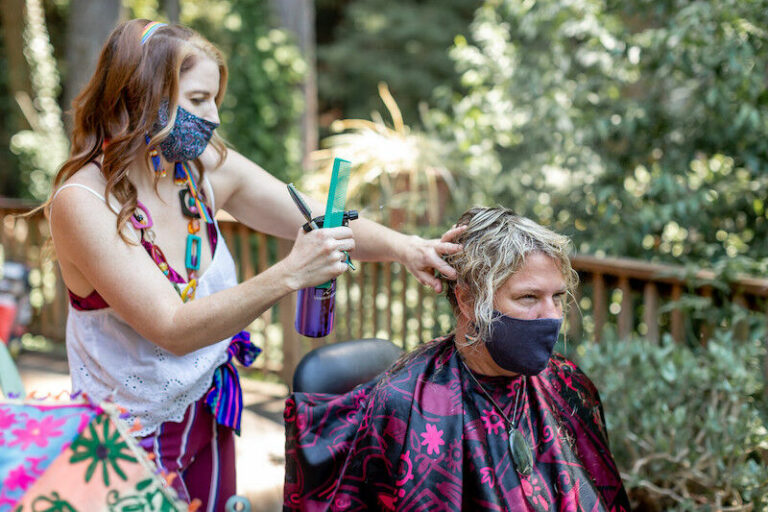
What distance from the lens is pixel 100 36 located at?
6.91 metres

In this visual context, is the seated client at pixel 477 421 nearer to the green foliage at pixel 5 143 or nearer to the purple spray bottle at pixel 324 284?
the purple spray bottle at pixel 324 284

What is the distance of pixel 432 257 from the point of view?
5.78 feet

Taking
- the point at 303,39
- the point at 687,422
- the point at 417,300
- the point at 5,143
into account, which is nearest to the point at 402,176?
the point at 417,300

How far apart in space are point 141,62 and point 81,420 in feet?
2.51

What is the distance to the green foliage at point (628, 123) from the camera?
365 centimetres

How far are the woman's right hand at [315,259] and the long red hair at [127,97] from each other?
35 centimetres

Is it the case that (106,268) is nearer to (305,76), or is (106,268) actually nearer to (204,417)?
(204,417)

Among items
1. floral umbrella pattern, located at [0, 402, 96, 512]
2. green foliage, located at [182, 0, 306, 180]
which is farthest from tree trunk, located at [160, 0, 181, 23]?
floral umbrella pattern, located at [0, 402, 96, 512]

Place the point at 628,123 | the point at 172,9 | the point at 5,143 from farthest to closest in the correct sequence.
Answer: the point at 5,143 < the point at 172,9 < the point at 628,123

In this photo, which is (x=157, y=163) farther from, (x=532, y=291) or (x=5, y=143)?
(x=5, y=143)

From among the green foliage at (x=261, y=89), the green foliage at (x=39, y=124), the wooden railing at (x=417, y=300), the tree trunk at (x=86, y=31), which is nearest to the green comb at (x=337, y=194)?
the wooden railing at (x=417, y=300)

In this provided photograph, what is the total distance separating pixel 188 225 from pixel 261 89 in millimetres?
6606

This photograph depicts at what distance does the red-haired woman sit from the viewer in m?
1.47

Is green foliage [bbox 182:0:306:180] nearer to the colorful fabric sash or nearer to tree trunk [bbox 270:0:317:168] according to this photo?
tree trunk [bbox 270:0:317:168]
